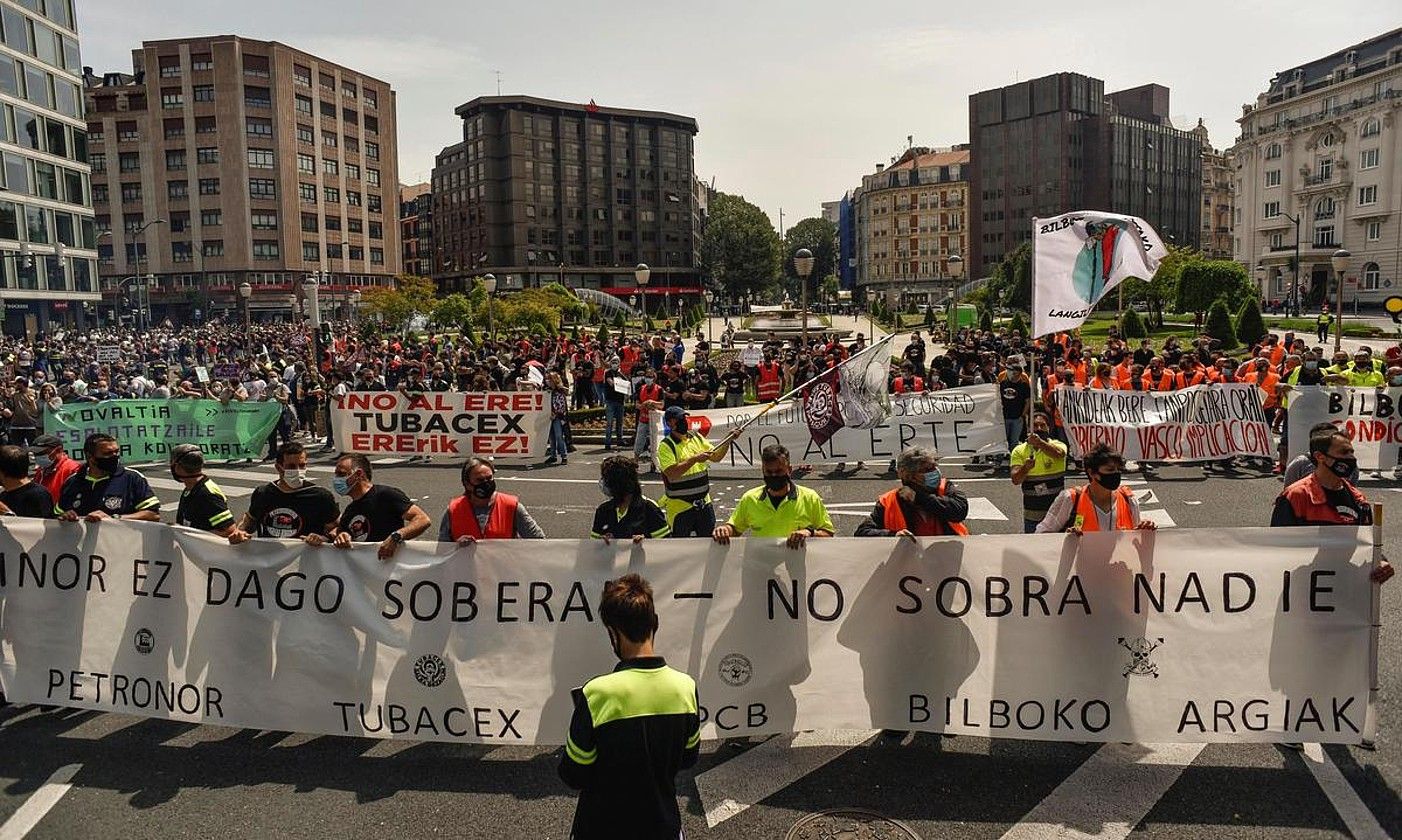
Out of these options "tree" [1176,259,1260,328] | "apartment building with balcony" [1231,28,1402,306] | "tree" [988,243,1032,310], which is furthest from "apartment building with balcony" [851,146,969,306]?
"tree" [1176,259,1260,328]

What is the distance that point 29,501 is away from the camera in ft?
23.3

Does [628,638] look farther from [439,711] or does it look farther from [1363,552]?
[1363,552]

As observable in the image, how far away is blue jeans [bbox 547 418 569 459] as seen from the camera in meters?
18.0

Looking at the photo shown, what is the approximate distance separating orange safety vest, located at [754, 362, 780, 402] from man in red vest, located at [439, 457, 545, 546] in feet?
45.5

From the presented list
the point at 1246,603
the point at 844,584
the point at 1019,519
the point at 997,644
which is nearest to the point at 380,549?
the point at 844,584

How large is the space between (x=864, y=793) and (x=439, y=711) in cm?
258

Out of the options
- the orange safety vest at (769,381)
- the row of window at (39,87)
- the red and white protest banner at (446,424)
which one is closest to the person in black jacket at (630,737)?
the red and white protest banner at (446,424)

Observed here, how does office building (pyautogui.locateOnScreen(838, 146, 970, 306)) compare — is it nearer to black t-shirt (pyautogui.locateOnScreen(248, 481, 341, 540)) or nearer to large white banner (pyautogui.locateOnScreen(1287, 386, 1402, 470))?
large white banner (pyautogui.locateOnScreen(1287, 386, 1402, 470))

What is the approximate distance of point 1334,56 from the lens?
93.9 meters

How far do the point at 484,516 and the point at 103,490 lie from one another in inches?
124

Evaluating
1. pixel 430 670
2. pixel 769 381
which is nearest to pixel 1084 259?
pixel 430 670

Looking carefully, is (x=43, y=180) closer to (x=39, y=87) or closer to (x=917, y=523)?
(x=39, y=87)

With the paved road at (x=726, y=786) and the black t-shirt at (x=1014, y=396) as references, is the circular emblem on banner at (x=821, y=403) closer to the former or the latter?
the paved road at (x=726, y=786)

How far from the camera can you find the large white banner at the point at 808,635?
563 cm
